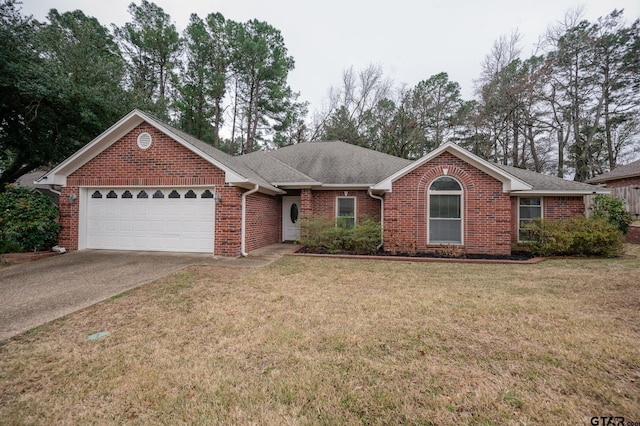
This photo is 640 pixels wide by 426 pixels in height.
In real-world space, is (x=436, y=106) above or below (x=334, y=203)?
above

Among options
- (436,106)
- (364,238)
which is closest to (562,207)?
(364,238)

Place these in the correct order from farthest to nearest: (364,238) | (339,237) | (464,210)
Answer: (339,237), (364,238), (464,210)

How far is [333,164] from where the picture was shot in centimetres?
1339

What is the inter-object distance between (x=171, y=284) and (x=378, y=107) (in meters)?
24.4

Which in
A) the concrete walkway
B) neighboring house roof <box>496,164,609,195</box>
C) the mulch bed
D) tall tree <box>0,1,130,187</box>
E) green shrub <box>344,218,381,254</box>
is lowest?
the concrete walkway

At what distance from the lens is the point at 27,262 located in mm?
7691

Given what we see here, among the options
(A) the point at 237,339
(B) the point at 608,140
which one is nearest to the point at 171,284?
(A) the point at 237,339

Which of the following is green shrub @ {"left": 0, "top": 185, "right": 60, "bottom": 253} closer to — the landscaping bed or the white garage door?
the white garage door

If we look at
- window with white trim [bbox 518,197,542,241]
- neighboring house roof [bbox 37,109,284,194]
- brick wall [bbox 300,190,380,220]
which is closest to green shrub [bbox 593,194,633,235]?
window with white trim [bbox 518,197,542,241]

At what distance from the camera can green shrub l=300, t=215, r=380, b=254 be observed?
9763mm

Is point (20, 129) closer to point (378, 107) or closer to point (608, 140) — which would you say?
point (378, 107)

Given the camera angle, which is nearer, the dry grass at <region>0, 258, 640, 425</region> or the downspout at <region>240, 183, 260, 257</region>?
the dry grass at <region>0, 258, 640, 425</region>

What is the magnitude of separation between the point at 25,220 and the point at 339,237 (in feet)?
33.7

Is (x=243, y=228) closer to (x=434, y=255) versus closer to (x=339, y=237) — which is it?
(x=339, y=237)
